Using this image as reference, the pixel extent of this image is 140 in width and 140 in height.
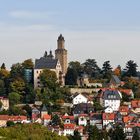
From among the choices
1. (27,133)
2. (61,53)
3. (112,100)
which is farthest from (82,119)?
(27,133)

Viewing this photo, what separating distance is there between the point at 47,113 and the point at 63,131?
5.06 meters

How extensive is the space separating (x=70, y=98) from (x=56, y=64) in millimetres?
5789

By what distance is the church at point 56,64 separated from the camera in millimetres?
92825

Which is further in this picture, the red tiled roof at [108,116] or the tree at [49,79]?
the tree at [49,79]

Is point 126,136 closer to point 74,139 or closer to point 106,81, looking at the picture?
point 74,139

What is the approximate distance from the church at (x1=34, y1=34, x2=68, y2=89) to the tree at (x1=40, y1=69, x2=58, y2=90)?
1.36 metres

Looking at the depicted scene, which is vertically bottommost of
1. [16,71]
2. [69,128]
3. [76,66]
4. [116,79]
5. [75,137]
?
[75,137]

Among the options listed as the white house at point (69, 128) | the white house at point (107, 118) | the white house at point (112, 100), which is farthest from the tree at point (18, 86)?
the white house at point (69, 128)

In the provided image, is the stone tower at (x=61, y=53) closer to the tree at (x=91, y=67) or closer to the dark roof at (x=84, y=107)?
the tree at (x=91, y=67)

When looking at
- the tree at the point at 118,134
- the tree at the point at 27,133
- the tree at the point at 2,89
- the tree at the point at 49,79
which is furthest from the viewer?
the tree at the point at 2,89

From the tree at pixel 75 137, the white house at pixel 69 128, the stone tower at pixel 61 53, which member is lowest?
the tree at pixel 75 137

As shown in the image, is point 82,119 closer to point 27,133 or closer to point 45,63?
point 45,63

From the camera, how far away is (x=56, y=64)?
93.9m

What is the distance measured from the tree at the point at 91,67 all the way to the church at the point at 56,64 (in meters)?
4.18
